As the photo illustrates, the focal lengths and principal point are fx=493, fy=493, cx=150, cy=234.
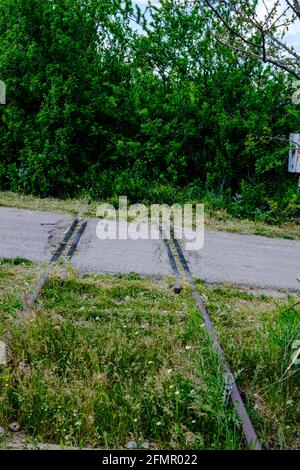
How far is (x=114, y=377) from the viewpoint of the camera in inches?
151

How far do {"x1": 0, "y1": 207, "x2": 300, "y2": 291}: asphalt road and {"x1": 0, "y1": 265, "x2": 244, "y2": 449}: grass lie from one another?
1508 mm

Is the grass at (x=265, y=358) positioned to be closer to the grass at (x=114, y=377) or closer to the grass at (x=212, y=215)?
the grass at (x=114, y=377)

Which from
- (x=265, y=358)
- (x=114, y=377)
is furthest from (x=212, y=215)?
(x=114, y=377)

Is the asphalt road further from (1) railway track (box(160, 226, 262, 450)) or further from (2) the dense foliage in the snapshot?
(2) the dense foliage

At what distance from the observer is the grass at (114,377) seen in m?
3.29

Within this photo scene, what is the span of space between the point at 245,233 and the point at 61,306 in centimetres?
543

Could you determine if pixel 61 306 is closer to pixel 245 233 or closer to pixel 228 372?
pixel 228 372

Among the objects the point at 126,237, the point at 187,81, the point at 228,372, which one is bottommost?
the point at 228,372

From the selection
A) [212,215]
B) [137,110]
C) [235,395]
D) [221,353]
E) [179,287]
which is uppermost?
[137,110]

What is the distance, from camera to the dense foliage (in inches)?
454

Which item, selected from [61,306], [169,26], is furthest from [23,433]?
[169,26]

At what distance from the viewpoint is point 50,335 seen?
430cm

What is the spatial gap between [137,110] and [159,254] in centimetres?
545

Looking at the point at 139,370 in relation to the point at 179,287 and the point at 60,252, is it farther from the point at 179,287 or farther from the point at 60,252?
the point at 60,252
